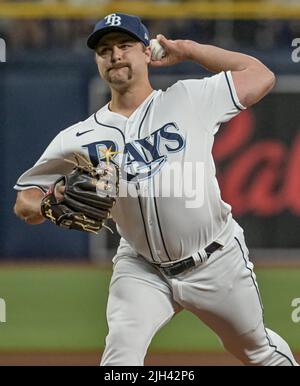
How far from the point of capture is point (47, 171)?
4.00 metres

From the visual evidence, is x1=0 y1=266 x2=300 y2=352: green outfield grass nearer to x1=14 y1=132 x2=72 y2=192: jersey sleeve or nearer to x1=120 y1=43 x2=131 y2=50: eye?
x1=14 y1=132 x2=72 y2=192: jersey sleeve

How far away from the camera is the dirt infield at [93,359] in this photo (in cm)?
537

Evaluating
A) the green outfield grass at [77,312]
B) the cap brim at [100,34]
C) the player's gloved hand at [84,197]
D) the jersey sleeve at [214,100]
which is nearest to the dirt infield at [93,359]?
the green outfield grass at [77,312]

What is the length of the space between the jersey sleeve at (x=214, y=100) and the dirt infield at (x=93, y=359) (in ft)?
6.31

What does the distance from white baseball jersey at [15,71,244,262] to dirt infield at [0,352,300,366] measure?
165cm

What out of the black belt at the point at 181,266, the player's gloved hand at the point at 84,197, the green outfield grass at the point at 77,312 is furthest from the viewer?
the green outfield grass at the point at 77,312

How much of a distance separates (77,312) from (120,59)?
12.0 ft

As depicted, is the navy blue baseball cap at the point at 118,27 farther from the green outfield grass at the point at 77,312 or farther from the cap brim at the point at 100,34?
the green outfield grass at the point at 77,312

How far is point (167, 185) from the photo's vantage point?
3822 millimetres

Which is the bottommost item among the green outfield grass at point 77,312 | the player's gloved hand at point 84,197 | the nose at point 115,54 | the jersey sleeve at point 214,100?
the green outfield grass at point 77,312

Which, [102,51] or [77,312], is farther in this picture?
[77,312]

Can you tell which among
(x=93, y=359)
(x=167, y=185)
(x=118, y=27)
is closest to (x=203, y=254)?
(x=167, y=185)

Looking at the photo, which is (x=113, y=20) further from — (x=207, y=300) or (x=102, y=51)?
(x=207, y=300)

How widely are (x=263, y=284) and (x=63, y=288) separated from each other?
5.59 ft
